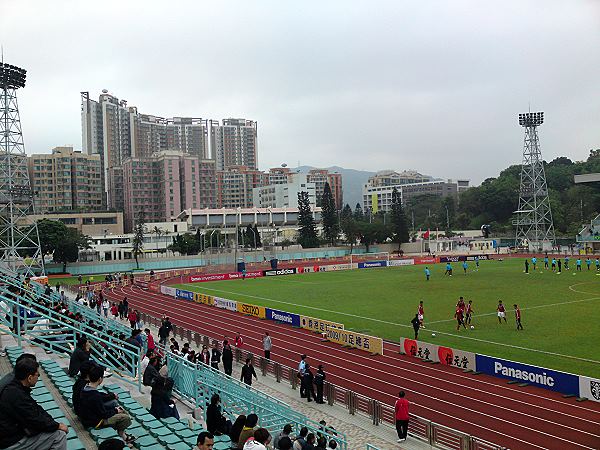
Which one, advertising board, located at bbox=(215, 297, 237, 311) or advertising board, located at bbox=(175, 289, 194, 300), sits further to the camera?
advertising board, located at bbox=(175, 289, 194, 300)

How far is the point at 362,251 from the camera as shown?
106812 mm

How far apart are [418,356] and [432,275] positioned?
36.2 metres

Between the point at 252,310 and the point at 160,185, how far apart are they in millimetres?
112658

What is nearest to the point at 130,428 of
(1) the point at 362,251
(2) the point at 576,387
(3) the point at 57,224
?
(2) the point at 576,387

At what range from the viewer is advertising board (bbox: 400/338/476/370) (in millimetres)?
19625

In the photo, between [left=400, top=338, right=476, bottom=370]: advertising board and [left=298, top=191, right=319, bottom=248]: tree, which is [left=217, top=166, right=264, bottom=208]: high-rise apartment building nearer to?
[left=298, top=191, right=319, bottom=248]: tree

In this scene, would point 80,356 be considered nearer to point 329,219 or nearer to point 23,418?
point 23,418

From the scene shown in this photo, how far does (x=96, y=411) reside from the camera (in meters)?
A: 8.01

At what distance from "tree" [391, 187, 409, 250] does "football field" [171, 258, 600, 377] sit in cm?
4238

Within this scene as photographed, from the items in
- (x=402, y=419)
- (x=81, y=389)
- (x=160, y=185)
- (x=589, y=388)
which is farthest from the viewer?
(x=160, y=185)

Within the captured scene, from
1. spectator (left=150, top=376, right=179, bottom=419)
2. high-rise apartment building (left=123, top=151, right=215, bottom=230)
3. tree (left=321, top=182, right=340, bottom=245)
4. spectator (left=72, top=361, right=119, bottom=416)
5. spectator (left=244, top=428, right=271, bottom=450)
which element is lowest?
spectator (left=150, top=376, right=179, bottom=419)

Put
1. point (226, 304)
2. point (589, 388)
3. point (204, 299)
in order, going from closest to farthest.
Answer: point (589, 388)
point (226, 304)
point (204, 299)

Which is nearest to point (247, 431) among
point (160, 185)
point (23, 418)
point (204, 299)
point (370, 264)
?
point (23, 418)

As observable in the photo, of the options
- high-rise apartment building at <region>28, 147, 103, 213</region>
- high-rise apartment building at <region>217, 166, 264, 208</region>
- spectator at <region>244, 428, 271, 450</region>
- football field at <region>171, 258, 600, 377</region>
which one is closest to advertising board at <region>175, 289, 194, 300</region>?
football field at <region>171, 258, 600, 377</region>
